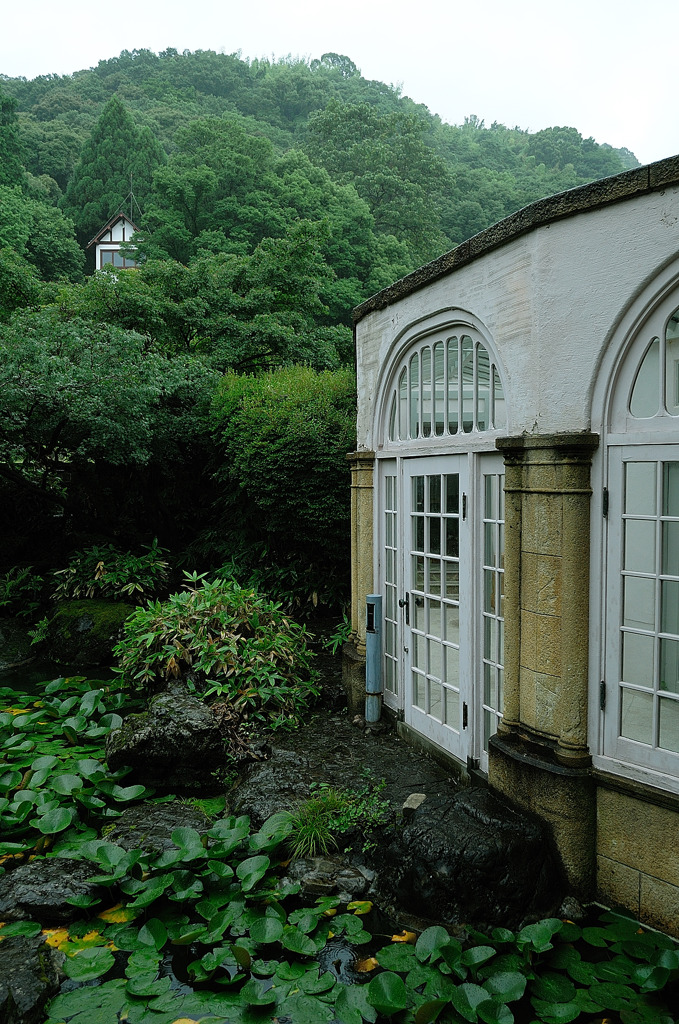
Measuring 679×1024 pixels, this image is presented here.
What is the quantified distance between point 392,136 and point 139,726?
123ft

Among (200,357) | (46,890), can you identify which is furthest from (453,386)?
(200,357)

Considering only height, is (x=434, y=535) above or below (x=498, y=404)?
below

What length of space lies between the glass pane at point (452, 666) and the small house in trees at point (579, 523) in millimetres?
206

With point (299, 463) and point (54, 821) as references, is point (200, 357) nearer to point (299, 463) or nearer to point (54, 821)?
point (299, 463)

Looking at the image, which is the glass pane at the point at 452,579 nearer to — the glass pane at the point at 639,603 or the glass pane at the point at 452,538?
the glass pane at the point at 452,538

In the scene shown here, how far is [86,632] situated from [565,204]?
7833mm

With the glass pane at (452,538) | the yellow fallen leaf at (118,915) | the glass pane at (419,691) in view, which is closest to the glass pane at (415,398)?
the glass pane at (452,538)

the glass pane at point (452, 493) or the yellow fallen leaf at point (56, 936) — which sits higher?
the glass pane at point (452, 493)

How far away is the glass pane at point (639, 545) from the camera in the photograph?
3645 millimetres

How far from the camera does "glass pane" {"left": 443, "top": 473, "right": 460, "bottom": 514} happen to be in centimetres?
530

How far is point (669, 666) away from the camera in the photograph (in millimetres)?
3590

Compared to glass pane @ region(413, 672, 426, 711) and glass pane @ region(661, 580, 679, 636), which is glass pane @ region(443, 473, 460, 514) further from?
glass pane @ region(661, 580, 679, 636)

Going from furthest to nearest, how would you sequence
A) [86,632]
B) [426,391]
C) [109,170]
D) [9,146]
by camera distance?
[109,170]
[9,146]
[86,632]
[426,391]

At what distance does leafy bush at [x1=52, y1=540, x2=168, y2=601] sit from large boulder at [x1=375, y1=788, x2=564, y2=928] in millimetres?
7279
